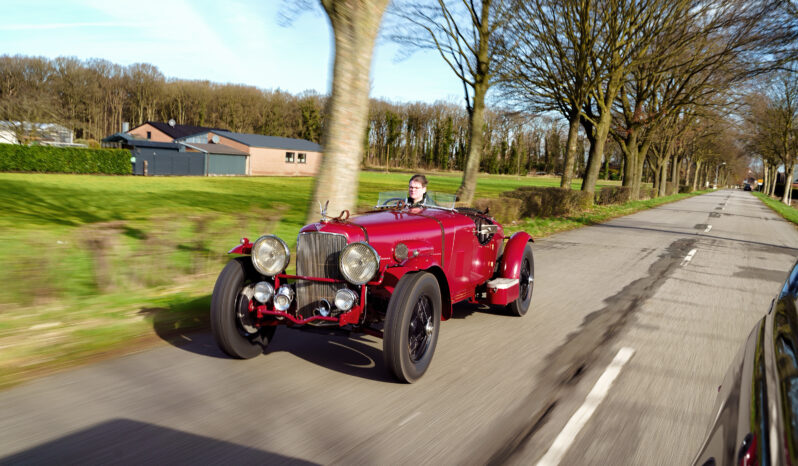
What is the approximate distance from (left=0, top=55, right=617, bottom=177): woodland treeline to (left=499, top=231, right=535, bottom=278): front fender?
68.2m

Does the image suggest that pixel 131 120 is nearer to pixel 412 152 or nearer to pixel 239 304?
pixel 412 152

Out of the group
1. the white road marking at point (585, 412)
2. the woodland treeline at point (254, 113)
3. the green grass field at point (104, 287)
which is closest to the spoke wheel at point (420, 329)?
the white road marking at point (585, 412)

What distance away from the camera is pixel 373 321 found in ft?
15.1

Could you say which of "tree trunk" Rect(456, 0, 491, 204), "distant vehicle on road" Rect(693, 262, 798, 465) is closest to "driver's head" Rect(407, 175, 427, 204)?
"distant vehicle on road" Rect(693, 262, 798, 465)

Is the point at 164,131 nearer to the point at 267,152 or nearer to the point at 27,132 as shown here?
the point at 267,152

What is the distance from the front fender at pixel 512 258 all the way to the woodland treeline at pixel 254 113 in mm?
68218

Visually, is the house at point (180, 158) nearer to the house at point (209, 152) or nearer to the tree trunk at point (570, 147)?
the house at point (209, 152)

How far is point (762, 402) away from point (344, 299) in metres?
3.09

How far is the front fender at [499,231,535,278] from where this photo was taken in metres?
6.43

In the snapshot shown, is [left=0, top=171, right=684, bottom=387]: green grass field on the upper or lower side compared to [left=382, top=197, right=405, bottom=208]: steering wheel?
lower

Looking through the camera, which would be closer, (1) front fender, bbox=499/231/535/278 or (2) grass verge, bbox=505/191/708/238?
(1) front fender, bbox=499/231/535/278

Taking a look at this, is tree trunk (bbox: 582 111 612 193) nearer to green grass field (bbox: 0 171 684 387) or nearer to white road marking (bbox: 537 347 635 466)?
green grass field (bbox: 0 171 684 387)

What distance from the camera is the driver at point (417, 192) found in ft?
19.4

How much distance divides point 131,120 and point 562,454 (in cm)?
9086
